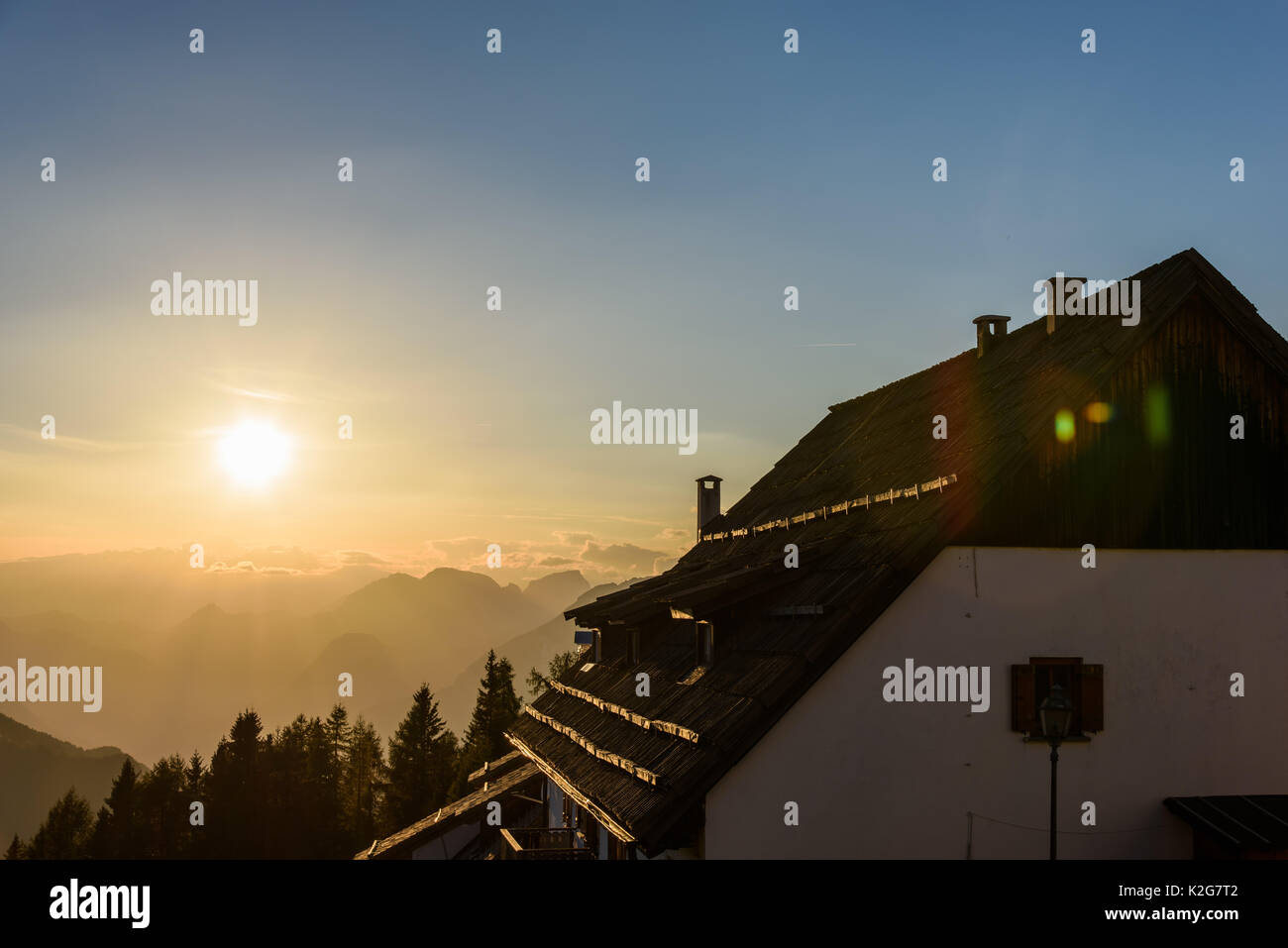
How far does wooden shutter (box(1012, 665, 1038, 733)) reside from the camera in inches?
585

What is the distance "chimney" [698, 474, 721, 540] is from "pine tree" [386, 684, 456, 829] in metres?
65.9

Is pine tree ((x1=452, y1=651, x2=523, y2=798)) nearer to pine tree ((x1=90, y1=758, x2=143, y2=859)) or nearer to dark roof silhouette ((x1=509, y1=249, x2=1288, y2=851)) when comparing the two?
pine tree ((x1=90, y1=758, x2=143, y2=859))

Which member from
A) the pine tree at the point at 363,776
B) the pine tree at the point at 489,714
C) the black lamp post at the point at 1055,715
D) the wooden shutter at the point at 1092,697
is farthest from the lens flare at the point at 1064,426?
the pine tree at the point at 363,776

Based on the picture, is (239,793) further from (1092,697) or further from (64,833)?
(1092,697)

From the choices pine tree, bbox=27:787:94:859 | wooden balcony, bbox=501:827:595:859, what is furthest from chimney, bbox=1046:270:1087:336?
pine tree, bbox=27:787:94:859

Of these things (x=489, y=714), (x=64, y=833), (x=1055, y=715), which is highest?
(x=1055, y=715)

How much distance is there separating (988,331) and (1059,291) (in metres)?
→ 2.72

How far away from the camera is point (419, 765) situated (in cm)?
9562

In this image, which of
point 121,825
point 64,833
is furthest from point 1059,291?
point 64,833

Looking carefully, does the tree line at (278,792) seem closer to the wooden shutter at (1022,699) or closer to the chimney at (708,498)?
the chimney at (708,498)

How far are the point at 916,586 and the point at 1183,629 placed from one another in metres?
4.42

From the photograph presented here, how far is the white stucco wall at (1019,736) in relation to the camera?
13992 millimetres
